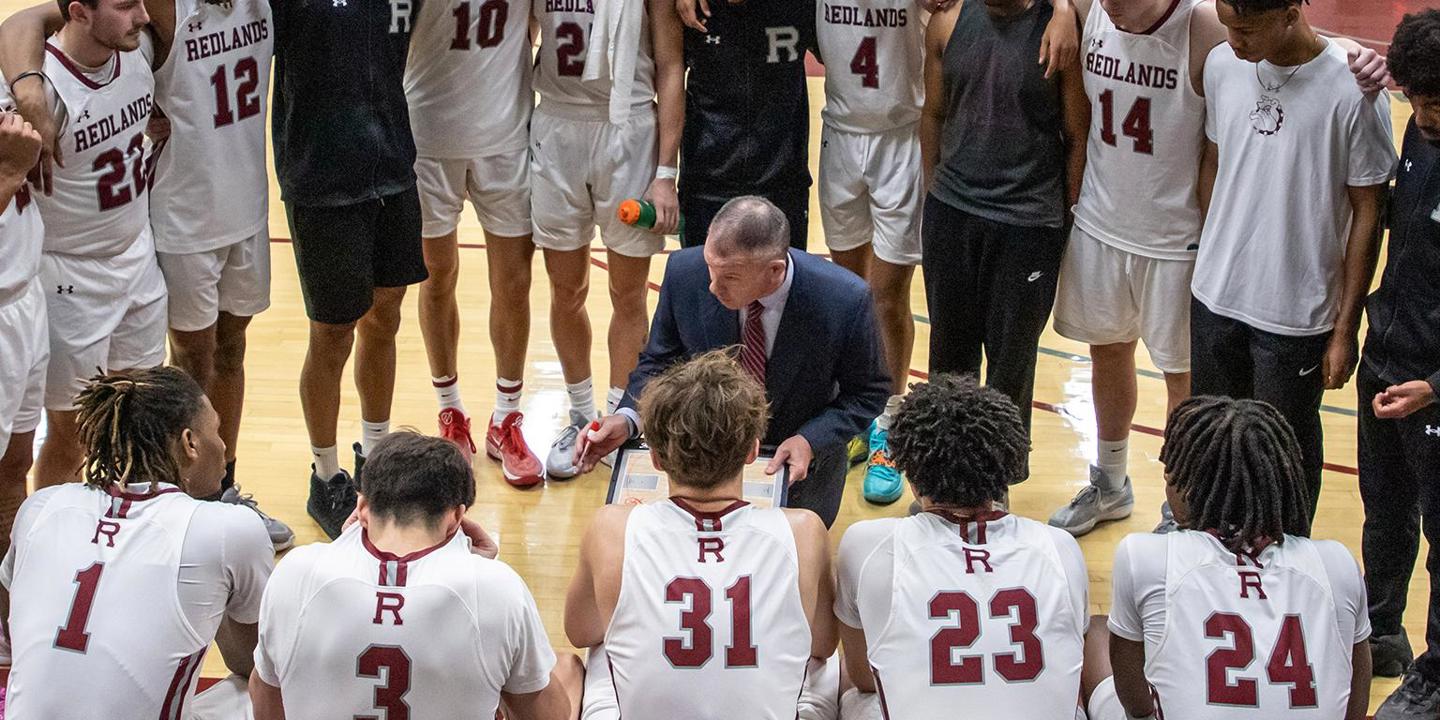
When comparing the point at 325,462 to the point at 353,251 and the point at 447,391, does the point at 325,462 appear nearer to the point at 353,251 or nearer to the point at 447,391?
the point at 447,391

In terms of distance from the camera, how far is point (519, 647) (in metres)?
3.64

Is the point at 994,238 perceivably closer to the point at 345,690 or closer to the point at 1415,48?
the point at 1415,48

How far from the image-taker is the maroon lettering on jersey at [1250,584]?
143 inches

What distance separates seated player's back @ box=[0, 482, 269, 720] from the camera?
12.0 feet

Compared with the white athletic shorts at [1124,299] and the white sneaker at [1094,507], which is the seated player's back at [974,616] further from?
the white sneaker at [1094,507]

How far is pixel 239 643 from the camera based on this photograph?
4.15 metres

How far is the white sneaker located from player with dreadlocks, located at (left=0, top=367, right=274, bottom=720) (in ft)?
10.6

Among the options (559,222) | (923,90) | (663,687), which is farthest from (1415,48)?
(559,222)

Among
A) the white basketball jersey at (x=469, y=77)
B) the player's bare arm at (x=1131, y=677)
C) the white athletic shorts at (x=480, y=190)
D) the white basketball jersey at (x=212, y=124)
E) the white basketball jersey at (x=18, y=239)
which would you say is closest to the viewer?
the player's bare arm at (x=1131, y=677)

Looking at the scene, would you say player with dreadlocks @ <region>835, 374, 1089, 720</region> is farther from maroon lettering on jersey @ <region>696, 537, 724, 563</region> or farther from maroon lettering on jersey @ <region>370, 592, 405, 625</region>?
maroon lettering on jersey @ <region>370, 592, 405, 625</region>

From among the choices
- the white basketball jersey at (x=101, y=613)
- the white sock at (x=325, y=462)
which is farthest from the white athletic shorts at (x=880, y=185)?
the white basketball jersey at (x=101, y=613)

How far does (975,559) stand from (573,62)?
307 centimetres

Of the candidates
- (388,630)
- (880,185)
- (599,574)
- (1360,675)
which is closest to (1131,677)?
(1360,675)

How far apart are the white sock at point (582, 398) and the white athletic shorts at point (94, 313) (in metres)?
1.84
